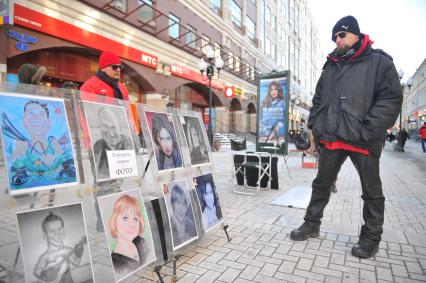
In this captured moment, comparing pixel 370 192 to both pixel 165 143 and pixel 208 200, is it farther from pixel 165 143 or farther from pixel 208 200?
pixel 165 143

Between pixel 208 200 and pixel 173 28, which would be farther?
pixel 173 28

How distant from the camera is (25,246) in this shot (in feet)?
5.41

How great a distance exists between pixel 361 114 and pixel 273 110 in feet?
20.8

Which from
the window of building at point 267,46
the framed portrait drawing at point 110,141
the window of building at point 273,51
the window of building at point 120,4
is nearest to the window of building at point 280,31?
the window of building at point 273,51

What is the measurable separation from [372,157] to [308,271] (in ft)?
4.20

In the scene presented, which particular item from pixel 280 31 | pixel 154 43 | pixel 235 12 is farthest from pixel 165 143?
pixel 280 31

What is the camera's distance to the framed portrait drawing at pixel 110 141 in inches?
83.5

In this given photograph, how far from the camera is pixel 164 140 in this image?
2.77m

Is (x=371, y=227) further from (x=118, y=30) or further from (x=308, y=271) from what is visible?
(x=118, y=30)

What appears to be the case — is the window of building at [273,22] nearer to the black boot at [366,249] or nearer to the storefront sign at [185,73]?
the storefront sign at [185,73]

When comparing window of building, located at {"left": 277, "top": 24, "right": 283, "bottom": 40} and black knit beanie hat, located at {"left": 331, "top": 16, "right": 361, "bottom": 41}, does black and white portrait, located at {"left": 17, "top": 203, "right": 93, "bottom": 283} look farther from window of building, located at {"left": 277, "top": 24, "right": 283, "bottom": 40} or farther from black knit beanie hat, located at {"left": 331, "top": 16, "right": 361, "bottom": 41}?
window of building, located at {"left": 277, "top": 24, "right": 283, "bottom": 40}

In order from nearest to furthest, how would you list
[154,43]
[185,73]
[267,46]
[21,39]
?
[21,39], [154,43], [185,73], [267,46]

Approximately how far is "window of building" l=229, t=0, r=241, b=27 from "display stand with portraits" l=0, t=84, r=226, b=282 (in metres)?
27.5

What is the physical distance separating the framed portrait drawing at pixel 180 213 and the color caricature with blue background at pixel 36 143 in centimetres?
95
